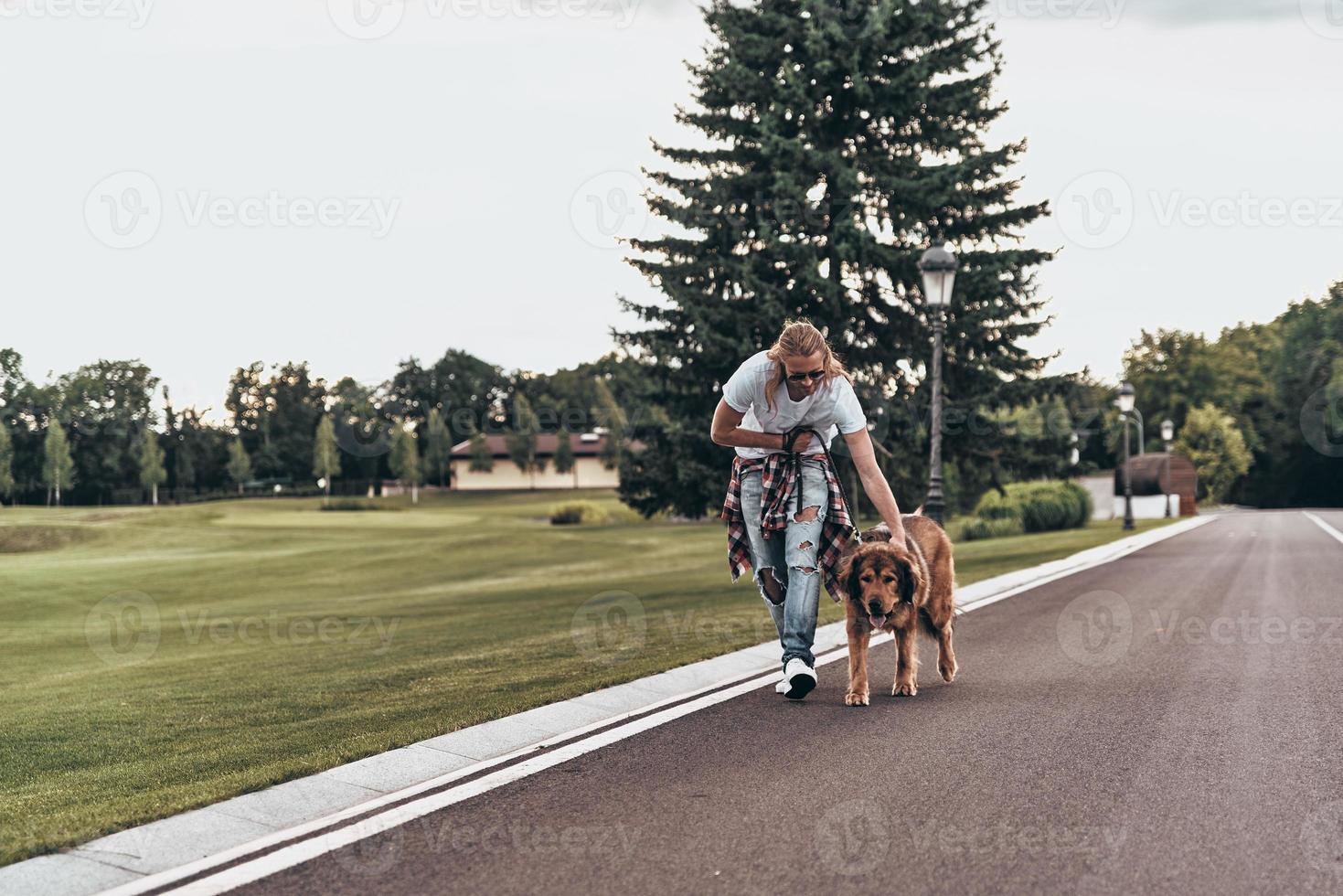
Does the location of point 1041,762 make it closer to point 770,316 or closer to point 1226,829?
point 1226,829

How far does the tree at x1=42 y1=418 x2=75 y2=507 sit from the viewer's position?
56.8 meters

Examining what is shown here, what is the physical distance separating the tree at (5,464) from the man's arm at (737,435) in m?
54.3

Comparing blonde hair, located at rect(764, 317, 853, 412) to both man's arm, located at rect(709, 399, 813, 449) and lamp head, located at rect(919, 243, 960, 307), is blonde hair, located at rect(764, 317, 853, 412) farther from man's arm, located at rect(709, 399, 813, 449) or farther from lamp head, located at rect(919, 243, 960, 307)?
lamp head, located at rect(919, 243, 960, 307)

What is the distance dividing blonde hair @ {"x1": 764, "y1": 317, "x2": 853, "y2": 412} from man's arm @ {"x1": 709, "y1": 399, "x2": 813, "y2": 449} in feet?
0.57

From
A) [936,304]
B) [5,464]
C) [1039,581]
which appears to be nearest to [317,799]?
[936,304]

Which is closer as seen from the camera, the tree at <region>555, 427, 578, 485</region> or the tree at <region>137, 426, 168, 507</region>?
the tree at <region>137, 426, 168, 507</region>

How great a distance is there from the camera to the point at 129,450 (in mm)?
64812

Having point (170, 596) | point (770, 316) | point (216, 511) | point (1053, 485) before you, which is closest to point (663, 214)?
point (770, 316)

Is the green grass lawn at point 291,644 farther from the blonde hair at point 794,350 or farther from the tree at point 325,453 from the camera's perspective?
the tree at point 325,453

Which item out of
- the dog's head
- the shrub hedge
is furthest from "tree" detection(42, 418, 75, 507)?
the dog's head

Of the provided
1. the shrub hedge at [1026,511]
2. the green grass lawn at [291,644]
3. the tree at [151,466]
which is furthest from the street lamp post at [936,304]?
the tree at [151,466]

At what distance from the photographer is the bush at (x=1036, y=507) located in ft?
134

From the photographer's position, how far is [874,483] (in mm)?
6477

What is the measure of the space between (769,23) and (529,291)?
518 inches
